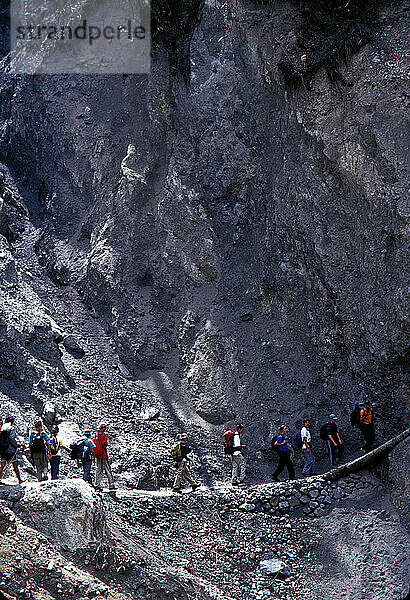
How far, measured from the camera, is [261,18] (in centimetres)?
2250

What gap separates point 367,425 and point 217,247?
8.41 metres

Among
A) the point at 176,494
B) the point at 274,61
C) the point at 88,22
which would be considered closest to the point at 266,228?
the point at 274,61

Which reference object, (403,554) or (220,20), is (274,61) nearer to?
(220,20)

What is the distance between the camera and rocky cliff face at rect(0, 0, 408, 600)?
18.8 m

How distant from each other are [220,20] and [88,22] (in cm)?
759

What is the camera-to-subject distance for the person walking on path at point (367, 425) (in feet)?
56.1

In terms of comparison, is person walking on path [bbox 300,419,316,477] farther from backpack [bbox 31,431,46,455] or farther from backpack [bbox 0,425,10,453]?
backpack [bbox 0,425,10,453]

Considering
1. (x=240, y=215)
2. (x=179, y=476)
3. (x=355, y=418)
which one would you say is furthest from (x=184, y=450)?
(x=240, y=215)

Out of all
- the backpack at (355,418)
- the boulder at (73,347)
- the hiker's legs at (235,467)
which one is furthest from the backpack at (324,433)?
the boulder at (73,347)

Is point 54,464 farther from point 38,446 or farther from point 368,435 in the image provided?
point 368,435

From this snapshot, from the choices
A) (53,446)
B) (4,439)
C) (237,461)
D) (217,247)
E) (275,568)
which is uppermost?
(217,247)

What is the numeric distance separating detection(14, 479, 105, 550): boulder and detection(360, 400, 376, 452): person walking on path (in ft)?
22.3

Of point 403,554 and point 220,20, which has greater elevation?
point 220,20

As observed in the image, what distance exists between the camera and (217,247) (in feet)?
75.8
